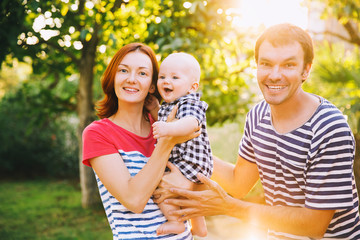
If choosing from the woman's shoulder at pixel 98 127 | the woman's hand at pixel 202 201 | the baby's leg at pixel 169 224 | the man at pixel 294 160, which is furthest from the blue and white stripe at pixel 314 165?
the woman's shoulder at pixel 98 127

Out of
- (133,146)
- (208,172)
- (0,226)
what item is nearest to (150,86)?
(133,146)

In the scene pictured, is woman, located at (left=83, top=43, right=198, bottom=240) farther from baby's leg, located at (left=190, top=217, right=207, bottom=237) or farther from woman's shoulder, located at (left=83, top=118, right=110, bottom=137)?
baby's leg, located at (left=190, top=217, right=207, bottom=237)

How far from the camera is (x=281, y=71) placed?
1.88 meters

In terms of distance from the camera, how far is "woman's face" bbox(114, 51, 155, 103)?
1.98 meters

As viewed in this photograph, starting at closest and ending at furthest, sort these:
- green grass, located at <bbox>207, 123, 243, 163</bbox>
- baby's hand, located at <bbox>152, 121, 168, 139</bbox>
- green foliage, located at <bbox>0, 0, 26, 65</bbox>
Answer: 1. baby's hand, located at <bbox>152, 121, 168, 139</bbox>
2. green foliage, located at <bbox>0, 0, 26, 65</bbox>
3. green grass, located at <bbox>207, 123, 243, 163</bbox>

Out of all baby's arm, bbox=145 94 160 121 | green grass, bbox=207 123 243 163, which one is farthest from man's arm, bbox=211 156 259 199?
green grass, bbox=207 123 243 163

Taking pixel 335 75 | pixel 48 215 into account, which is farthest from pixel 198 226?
pixel 48 215

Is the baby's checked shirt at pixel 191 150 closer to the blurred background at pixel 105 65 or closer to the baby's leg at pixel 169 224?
the baby's leg at pixel 169 224

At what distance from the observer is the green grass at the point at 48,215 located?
207 inches

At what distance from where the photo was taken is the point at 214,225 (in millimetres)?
5492

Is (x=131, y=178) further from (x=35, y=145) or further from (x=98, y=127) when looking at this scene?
(x=35, y=145)

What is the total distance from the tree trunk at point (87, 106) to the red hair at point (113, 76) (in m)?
3.45

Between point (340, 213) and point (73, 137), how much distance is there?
8.03 m

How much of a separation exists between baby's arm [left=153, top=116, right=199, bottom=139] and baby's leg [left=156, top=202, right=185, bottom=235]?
0.40 m
